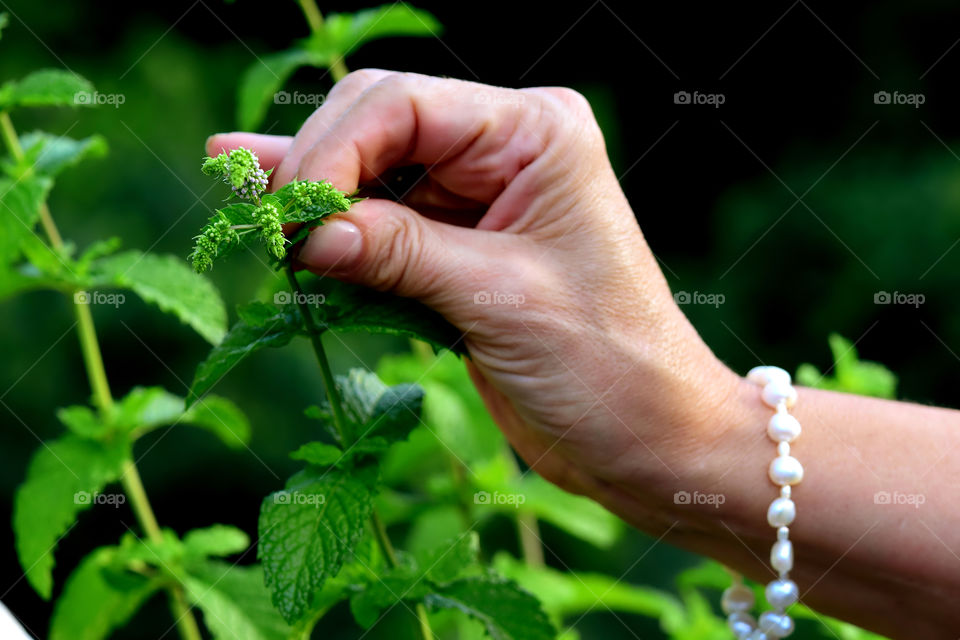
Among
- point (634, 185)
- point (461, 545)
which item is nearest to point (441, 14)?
point (634, 185)

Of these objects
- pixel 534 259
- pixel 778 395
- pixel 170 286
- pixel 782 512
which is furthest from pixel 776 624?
pixel 170 286

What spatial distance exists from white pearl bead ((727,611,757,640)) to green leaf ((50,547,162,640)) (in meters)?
0.69

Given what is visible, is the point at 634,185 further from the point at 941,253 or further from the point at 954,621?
the point at 954,621

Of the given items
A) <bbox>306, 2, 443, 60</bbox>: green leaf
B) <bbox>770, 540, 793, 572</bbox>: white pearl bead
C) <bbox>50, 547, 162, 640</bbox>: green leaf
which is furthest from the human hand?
<bbox>50, 547, 162, 640</bbox>: green leaf

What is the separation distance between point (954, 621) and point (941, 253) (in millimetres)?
2233

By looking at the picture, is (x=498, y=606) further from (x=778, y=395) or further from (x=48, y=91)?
(x=48, y=91)

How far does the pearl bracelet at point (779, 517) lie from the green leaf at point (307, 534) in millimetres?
455

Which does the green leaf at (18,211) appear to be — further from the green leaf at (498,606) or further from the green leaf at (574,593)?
the green leaf at (574,593)

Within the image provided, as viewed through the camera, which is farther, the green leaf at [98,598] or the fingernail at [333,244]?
the green leaf at [98,598]

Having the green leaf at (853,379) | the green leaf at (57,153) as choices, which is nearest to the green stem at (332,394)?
the green leaf at (57,153)

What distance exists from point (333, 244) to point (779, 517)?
558 mm

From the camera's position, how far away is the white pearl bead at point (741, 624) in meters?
1.12

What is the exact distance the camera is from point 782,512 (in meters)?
1.01

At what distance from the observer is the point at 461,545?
987 millimetres
